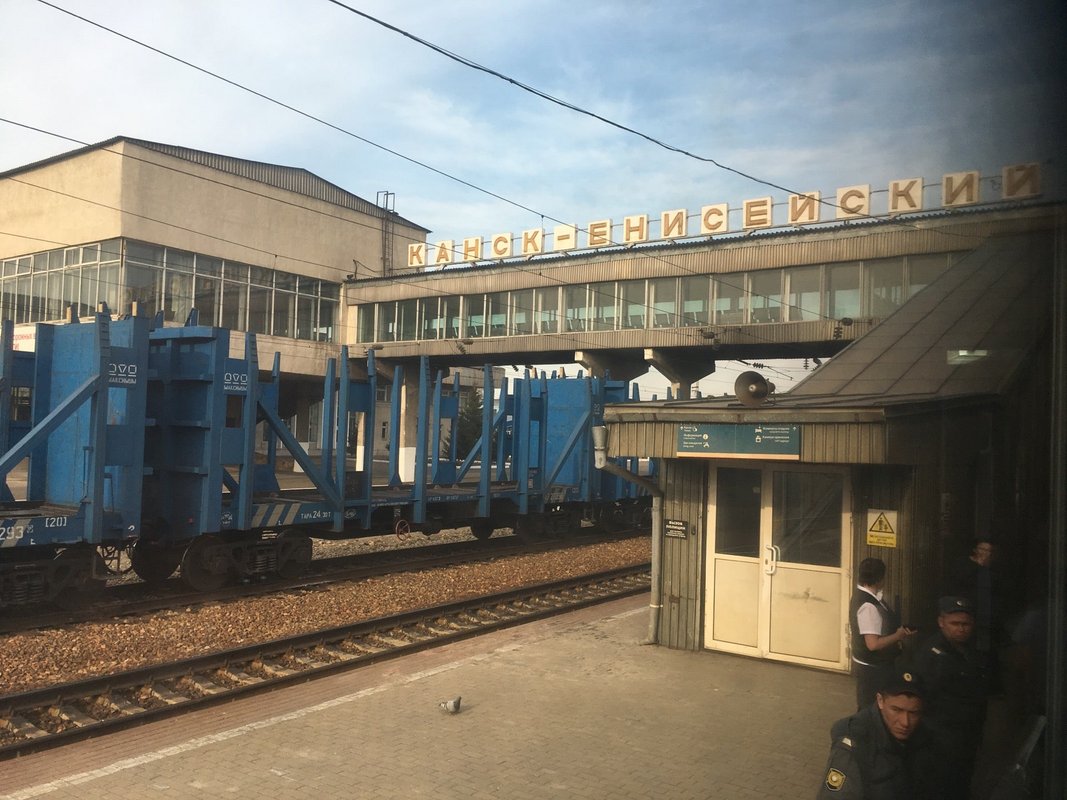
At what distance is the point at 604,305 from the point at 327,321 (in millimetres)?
14437

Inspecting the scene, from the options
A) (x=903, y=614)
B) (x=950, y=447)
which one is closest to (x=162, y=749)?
(x=903, y=614)

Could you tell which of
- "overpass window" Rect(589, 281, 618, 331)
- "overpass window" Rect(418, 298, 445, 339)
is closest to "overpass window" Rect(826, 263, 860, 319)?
"overpass window" Rect(589, 281, 618, 331)

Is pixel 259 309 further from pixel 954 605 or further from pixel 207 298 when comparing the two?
pixel 954 605

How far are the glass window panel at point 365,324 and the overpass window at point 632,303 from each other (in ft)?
44.7

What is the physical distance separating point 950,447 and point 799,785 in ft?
9.57

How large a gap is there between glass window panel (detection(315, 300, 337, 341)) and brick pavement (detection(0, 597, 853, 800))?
32.4 meters

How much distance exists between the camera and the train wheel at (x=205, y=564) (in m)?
11.8

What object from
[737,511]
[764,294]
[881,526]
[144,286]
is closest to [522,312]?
[764,294]

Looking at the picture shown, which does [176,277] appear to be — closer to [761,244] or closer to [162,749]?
[761,244]

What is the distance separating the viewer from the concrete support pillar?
30.4 metres

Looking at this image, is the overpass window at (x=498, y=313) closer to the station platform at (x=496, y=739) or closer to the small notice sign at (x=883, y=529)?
the station platform at (x=496, y=739)

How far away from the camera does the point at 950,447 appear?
10.1 ft

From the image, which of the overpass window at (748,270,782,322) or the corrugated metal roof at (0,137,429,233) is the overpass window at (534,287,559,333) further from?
the corrugated metal roof at (0,137,429,233)

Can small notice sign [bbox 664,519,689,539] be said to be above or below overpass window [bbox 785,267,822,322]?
below
